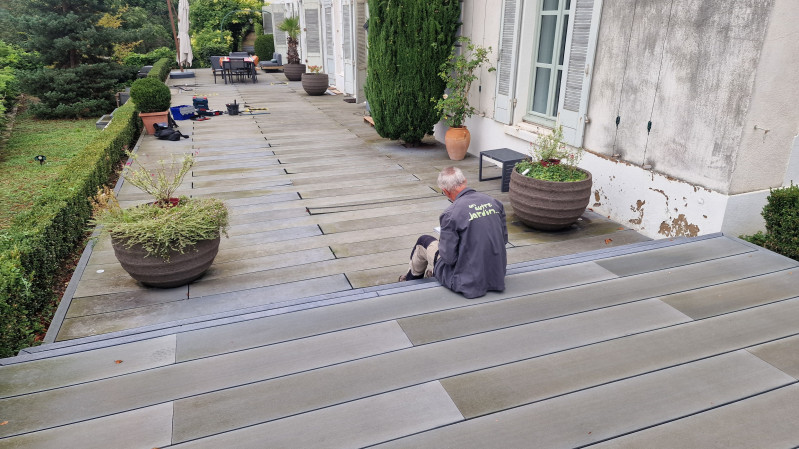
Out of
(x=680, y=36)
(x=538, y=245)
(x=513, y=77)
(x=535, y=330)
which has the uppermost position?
(x=680, y=36)

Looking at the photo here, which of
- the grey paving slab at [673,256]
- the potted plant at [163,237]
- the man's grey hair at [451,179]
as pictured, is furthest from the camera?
the potted plant at [163,237]

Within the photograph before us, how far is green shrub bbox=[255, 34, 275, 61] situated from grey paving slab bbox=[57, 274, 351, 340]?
22088 millimetres

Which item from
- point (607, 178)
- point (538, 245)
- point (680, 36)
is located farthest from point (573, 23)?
point (538, 245)

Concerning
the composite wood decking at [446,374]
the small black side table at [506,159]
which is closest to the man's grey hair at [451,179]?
the composite wood decking at [446,374]

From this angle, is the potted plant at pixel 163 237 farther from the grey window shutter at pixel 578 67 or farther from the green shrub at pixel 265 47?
the green shrub at pixel 265 47

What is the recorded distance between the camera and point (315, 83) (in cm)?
1463

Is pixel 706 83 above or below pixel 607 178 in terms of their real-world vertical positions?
above

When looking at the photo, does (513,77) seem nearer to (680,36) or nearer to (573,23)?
(573,23)

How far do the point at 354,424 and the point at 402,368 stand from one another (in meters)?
0.44

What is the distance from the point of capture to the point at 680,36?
4.35 meters

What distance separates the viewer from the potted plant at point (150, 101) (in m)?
9.55

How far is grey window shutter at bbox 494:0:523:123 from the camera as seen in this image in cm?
655

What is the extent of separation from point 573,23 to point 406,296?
3.80m

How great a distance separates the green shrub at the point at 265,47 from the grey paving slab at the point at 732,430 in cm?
2467
